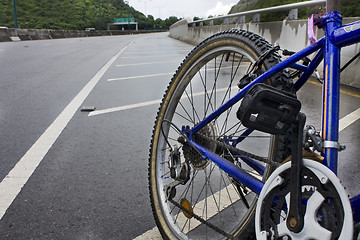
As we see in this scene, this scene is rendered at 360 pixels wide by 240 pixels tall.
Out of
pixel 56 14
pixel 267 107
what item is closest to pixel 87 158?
pixel 267 107

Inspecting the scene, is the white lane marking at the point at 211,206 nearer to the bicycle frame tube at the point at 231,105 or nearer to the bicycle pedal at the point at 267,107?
the bicycle frame tube at the point at 231,105

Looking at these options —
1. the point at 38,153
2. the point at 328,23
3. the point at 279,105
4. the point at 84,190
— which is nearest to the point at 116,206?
the point at 84,190

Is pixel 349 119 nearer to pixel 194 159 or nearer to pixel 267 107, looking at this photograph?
pixel 194 159

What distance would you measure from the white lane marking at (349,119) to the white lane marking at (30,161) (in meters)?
3.40

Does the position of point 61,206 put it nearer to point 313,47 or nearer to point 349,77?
point 313,47

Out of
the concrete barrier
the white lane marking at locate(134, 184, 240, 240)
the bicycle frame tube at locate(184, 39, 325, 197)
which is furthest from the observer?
the concrete barrier

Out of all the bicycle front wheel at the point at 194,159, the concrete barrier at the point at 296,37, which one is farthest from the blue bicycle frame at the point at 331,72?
the concrete barrier at the point at 296,37

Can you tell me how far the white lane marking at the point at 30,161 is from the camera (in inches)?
106

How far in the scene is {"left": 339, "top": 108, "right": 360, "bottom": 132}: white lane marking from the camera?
419 cm

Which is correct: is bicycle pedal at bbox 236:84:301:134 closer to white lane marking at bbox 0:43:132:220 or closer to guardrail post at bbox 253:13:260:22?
white lane marking at bbox 0:43:132:220

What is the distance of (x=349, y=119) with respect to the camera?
4.45 meters

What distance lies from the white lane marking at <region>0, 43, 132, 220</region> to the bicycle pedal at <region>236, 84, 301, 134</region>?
2008mm

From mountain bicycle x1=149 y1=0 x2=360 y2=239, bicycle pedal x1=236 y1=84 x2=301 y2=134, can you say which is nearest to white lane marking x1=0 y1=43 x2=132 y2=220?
mountain bicycle x1=149 y1=0 x2=360 y2=239

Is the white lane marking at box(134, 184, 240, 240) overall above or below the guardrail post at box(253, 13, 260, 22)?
below
